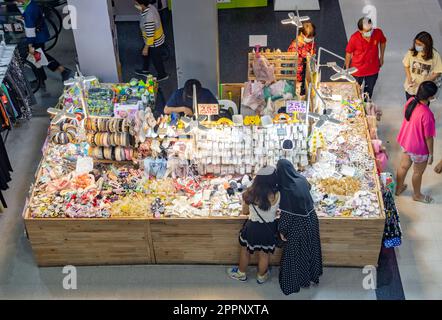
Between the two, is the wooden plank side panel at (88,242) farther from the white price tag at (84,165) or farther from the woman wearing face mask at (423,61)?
the woman wearing face mask at (423,61)

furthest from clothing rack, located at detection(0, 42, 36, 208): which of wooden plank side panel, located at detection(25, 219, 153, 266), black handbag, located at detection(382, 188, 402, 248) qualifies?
black handbag, located at detection(382, 188, 402, 248)

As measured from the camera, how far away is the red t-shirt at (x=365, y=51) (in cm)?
934

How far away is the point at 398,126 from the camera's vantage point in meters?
9.79

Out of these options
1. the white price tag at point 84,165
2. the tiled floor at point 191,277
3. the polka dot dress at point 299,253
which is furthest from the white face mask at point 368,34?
the white price tag at point 84,165

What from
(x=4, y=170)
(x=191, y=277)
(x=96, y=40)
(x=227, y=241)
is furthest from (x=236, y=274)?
(x=96, y=40)

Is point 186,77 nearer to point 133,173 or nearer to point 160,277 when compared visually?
point 133,173

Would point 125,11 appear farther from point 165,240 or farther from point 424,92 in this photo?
point 424,92

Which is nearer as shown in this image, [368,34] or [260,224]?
[260,224]

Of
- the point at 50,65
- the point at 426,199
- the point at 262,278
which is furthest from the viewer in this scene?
the point at 50,65

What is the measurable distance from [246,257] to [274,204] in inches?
36.3

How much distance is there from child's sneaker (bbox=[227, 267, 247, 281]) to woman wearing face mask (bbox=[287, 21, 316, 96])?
3322 mm

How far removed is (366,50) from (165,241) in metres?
4.19

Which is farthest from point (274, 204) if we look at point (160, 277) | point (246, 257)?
point (160, 277)
